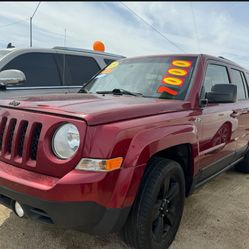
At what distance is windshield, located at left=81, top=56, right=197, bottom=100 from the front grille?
126 cm

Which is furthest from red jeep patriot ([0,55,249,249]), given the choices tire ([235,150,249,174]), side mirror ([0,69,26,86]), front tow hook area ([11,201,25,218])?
tire ([235,150,249,174])

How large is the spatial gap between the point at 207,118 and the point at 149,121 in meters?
1.06

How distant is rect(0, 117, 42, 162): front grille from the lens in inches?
87.2

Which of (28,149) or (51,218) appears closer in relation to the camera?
(51,218)

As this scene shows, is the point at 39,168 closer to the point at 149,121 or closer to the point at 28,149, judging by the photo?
the point at 28,149

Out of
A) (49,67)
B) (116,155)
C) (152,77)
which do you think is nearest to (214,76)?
(152,77)

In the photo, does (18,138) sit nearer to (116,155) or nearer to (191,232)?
(116,155)

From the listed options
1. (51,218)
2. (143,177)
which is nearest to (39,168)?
(51,218)

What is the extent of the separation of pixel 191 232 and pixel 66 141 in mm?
1690

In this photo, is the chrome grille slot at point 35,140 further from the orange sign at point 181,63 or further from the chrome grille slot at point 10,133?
→ the orange sign at point 181,63

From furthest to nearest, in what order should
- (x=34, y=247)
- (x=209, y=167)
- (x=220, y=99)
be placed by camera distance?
(x=209, y=167) → (x=220, y=99) → (x=34, y=247)

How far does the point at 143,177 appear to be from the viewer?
240cm

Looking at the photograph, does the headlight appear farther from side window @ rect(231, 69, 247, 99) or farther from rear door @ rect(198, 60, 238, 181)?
side window @ rect(231, 69, 247, 99)

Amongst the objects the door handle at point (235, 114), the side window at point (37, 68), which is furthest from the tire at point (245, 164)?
the side window at point (37, 68)
